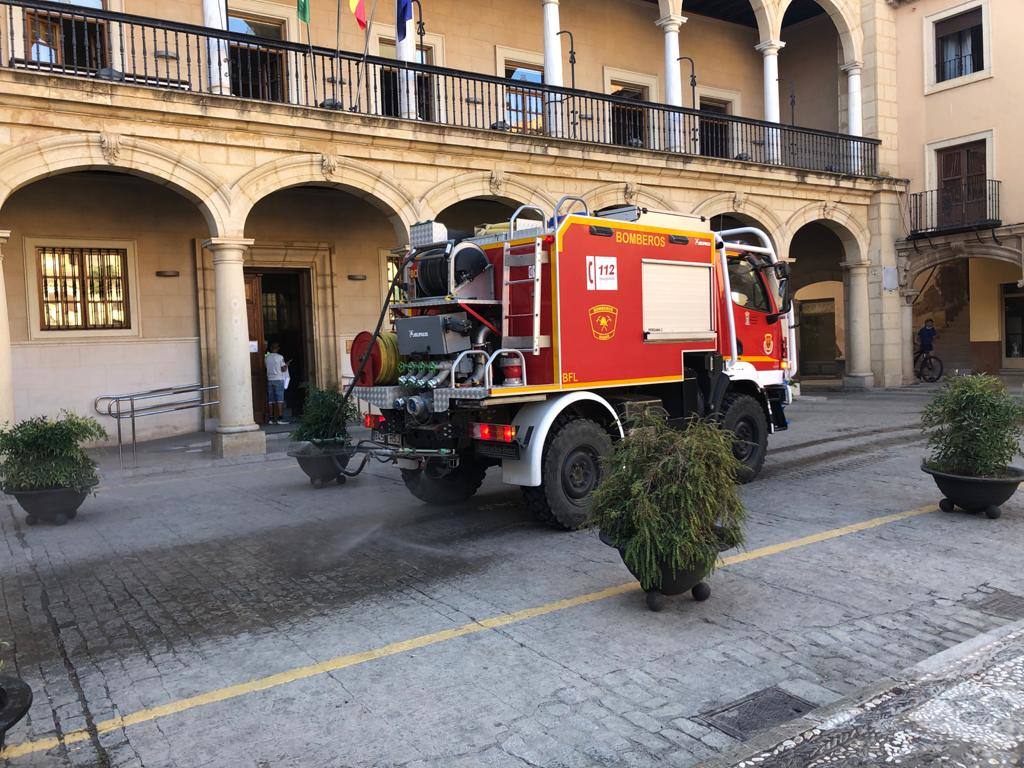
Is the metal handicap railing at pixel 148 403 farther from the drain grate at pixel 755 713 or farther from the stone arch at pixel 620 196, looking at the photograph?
the drain grate at pixel 755 713

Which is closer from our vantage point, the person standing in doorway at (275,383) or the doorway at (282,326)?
the person standing in doorway at (275,383)

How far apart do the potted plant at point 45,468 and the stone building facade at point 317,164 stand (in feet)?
10.2

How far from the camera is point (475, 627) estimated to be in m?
5.03

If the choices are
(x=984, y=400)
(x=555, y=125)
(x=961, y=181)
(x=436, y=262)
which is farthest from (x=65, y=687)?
(x=961, y=181)

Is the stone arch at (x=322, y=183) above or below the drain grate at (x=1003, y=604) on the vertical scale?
above

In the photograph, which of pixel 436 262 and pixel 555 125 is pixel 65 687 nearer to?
pixel 436 262

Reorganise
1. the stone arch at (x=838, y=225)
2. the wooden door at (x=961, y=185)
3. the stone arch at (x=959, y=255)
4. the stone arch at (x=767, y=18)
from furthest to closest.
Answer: the wooden door at (x=961, y=185) < the stone arch at (x=959, y=255) < the stone arch at (x=838, y=225) < the stone arch at (x=767, y=18)

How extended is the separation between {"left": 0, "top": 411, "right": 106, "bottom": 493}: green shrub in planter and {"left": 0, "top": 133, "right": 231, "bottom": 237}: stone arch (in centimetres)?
418

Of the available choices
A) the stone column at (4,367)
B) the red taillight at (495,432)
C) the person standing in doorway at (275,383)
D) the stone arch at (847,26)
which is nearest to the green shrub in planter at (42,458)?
the stone column at (4,367)

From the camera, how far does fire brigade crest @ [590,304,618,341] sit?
7.69 m

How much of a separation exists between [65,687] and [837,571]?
511 centimetres

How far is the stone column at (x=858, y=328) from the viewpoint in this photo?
22.1 metres

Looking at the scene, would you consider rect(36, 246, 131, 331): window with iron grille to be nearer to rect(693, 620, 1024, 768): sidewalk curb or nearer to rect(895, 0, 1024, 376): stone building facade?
rect(693, 620, 1024, 768): sidewalk curb

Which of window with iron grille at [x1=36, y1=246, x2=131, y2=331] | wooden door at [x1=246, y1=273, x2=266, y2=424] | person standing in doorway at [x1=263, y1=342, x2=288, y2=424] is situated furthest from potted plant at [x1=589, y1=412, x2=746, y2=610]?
wooden door at [x1=246, y1=273, x2=266, y2=424]
